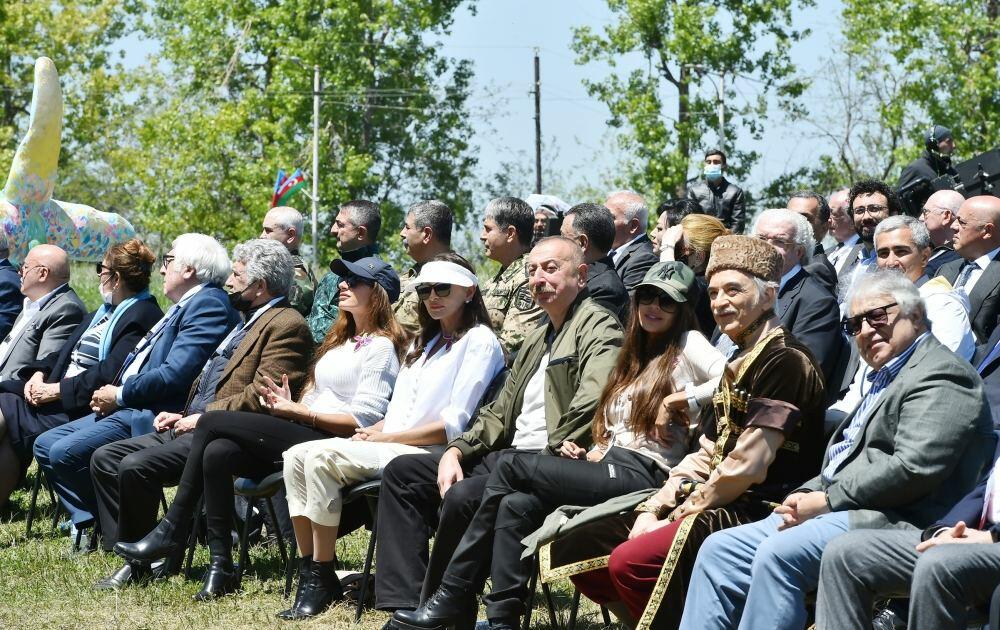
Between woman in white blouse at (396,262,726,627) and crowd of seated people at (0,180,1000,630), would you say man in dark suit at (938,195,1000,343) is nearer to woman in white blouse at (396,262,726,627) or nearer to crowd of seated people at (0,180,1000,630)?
crowd of seated people at (0,180,1000,630)

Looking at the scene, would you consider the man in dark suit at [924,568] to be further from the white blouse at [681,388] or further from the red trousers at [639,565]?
the white blouse at [681,388]

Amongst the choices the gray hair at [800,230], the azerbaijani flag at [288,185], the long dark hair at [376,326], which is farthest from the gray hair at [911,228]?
the azerbaijani flag at [288,185]

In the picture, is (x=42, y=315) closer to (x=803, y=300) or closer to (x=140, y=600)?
(x=140, y=600)

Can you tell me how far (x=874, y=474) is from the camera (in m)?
3.67

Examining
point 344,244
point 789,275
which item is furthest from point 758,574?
point 344,244

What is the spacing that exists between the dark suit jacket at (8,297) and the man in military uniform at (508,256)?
3.75m

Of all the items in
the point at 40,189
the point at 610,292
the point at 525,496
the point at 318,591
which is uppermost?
the point at 40,189

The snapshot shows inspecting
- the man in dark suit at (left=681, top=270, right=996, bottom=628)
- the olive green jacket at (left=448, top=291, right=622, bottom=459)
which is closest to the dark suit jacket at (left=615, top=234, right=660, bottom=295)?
the olive green jacket at (left=448, top=291, right=622, bottom=459)

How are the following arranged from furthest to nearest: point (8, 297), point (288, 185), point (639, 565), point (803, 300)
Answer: point (288, 185)
point (8, 297)
point (803, 300)
point (639, 565)

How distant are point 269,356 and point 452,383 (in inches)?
44.2

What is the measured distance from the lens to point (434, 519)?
5.29 m

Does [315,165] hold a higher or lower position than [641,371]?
higher

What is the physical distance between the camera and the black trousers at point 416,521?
4.95m

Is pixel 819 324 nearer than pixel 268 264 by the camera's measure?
Yes
